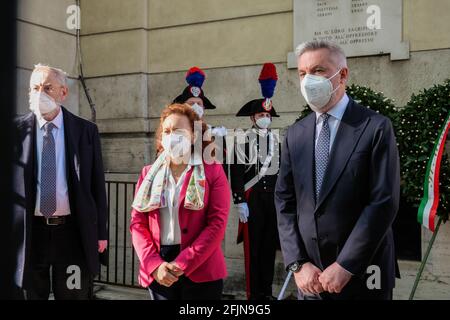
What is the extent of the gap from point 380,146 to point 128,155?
5.43 metres

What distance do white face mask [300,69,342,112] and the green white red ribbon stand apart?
2.56 m

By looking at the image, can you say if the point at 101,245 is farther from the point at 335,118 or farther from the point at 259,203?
the point at 259,203

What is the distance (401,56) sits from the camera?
20.1 ft

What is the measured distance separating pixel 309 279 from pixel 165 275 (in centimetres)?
85

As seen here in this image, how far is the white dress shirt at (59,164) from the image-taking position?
3615 millimetres

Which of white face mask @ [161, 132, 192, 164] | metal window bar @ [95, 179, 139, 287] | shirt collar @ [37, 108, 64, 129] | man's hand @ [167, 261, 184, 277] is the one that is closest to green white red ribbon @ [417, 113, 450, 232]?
white face mask @ [161, 132, 192, 164]

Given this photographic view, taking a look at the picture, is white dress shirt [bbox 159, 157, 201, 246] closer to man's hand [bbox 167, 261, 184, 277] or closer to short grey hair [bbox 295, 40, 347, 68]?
man's hand [bbox 167, 261, 184, 277]

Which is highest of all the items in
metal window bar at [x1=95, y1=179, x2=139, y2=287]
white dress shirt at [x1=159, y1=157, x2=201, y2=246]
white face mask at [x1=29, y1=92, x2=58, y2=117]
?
white face mask at [x1=29, y1=92, x2=58, y2=117]

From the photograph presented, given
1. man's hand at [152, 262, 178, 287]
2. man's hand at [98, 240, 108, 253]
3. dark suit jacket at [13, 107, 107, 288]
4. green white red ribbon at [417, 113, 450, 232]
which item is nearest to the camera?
man's hand at [152, 262, 178, 287]

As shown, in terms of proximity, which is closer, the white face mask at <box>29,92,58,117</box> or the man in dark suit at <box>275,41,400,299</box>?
the man in dark suit at <box>275,41,400,299</box>

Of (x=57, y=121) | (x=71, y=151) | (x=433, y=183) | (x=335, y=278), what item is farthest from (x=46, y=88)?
(x=433, y=183)

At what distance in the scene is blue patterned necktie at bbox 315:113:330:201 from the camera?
9.32 ft

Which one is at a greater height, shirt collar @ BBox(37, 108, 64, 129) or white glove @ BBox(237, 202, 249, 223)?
shirt collar @ BBox(37, 108, 64, 129)

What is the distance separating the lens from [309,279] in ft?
9.07
